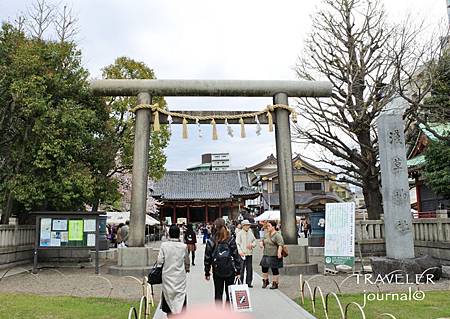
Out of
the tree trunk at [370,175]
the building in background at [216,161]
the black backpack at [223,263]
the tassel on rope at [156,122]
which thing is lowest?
the black backpack at [223,263]

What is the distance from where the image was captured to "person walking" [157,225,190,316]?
238 inches

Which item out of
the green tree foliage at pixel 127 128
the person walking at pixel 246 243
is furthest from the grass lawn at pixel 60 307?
the green tree foliage at pixel 127 128

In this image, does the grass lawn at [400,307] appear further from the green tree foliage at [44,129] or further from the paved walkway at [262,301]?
the green tree foliage at [44,129]

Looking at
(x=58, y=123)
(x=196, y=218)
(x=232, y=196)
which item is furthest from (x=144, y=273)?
A: (x=196, y=218)

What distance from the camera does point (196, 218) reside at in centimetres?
4781

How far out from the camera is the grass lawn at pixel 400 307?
7.01 m

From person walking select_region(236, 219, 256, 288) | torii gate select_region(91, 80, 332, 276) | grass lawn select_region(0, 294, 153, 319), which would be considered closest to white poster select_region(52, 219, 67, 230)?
torii gate select_region(91, 80, 332, 276)

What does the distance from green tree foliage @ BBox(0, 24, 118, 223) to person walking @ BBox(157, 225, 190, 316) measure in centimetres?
944

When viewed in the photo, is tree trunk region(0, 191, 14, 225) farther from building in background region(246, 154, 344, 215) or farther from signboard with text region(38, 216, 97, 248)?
building in background region(246, 154, 344, 215)

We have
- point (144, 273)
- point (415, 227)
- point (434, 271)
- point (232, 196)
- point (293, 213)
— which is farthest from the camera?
point (232, 196)

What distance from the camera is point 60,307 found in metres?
7.95

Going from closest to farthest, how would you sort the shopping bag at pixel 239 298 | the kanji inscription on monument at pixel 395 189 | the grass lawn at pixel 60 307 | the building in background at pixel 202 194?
1. the shopping bag at pixel 239 298
2. the grass lawn at pixel 60 307
3. the kanji inscription on monument at pixel 395 189
4. the building in background at pixel 202 194

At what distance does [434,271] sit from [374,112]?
6.89 metres

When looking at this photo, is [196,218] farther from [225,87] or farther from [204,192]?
[225,87]
